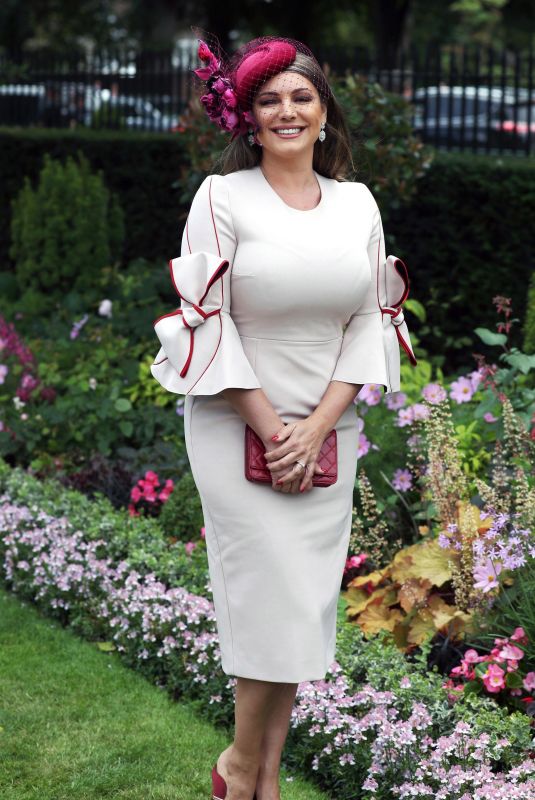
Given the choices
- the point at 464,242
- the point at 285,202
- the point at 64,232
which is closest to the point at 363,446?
the point at 285,202

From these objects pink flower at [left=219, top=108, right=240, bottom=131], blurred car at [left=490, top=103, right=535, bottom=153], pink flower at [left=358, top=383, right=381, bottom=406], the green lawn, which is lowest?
the green lawn

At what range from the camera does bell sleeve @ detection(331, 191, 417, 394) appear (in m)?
2.83

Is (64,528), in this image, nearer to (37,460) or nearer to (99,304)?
(37,460)

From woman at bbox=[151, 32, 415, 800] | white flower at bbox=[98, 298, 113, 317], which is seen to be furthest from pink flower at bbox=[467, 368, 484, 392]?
white flower at bbox=[98, 298, 113, 317]

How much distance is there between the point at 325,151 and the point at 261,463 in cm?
85

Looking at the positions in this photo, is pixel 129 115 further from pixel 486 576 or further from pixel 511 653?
pixel 511 653

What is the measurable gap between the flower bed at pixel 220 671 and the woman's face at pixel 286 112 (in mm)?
1621

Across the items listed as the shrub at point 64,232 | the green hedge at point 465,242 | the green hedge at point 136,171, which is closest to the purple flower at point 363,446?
the green hedge at point 465,242

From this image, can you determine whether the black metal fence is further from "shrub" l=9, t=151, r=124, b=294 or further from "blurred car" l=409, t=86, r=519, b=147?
"shrub" l=9, t=151, r=124, b=294

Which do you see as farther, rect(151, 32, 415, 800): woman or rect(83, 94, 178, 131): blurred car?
rect(83, 94, 178, 131): blurred car

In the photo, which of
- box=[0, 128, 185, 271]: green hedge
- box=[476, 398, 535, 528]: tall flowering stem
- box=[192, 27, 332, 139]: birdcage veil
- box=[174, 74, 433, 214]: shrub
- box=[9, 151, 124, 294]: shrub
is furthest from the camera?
box=[0, 128, 185, 271]: green hedge

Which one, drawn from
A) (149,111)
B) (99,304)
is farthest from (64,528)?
(149,111)

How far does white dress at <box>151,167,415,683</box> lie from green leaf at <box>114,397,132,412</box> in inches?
126

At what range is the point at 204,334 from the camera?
2.68 metres
